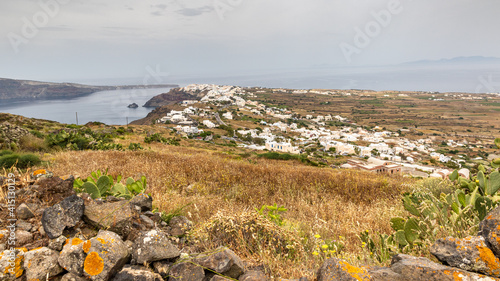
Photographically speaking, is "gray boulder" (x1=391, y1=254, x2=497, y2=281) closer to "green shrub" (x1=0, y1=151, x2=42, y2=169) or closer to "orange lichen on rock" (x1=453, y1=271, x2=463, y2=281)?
"orange lichen on rock" (x1=453, y1=271, x2=463, y2=281)

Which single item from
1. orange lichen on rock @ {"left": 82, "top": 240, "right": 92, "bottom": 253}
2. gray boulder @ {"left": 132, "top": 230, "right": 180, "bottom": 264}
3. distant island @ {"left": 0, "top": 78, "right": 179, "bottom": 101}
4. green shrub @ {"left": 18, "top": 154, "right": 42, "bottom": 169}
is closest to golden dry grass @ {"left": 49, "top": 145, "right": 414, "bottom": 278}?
green shrub @ {"left": 18, "top": 154, "right": 42, "bottom": 169}

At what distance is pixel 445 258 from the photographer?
197cm

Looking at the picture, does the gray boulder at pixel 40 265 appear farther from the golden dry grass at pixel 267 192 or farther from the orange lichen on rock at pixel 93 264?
the golden dry grass at pixel 267 192

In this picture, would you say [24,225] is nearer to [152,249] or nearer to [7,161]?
[152,249]

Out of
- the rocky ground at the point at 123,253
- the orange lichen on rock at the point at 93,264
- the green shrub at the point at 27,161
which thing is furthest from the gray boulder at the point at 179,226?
the green shrub at the point at 27,161

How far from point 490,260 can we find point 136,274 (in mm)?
2746

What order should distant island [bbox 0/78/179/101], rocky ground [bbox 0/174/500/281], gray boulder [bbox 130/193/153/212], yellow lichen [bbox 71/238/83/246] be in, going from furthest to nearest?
distant island [bbox 0/78/179/101]
gray boulder [bbox 130/193/153/212]
yellow lichen [bbox 71/238/83/246]
rocky ground [bbox 0/174/500/281]

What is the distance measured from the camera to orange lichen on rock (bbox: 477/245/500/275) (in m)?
1.80

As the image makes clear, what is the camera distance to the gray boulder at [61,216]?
2.24 m

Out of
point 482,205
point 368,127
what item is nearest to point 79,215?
point 482,205

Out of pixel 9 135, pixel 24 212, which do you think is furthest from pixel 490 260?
pixel 9 135

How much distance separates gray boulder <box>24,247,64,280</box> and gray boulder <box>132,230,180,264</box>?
1.90 ft

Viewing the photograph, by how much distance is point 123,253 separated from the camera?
217 cm

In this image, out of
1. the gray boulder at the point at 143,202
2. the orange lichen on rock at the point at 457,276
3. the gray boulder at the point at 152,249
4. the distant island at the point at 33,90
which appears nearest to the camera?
the orange lichen on rock at the point at 457,276
